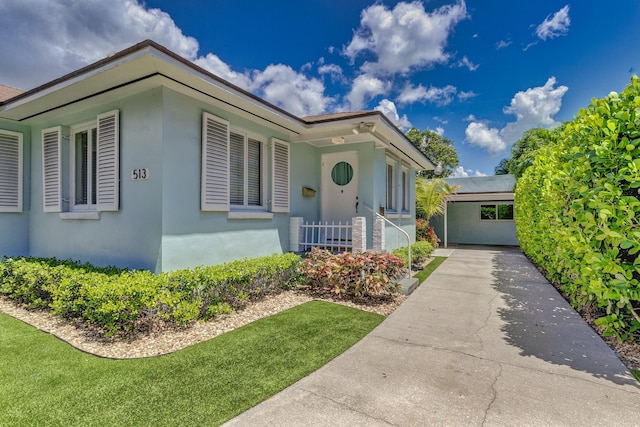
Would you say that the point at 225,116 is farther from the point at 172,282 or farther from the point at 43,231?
the point at 43,231

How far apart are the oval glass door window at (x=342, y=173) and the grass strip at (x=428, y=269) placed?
346 cm

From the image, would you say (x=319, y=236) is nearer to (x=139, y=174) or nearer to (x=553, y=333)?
(x=139, y=174)

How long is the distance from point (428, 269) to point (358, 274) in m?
4.66

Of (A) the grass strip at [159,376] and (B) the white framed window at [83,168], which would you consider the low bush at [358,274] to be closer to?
(A) the grass strip at [159,376]

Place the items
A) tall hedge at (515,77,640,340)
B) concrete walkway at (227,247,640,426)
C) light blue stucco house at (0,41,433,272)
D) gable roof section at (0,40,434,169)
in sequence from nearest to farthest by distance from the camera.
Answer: concrete walkway at (227,247,640,426) → tall hedge at (515,77,640,340) → gable roof section at (0,40,434,169) → light blue stucco house at (0,41,433,272)

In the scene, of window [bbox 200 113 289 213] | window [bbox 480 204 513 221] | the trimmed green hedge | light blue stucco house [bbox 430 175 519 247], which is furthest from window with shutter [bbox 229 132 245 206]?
window [bbox 480 204 513 221]

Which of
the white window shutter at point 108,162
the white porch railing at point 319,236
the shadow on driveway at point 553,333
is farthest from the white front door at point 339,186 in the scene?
the white window shutter at point 108,162

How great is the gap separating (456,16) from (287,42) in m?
6.32

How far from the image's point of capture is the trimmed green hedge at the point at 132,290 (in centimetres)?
387

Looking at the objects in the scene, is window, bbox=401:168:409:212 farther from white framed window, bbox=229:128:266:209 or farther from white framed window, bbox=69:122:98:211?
white framed window, bbox=69:122:98:211

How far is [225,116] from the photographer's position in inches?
242

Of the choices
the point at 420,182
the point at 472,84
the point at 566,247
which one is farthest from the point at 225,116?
the point at 472,84

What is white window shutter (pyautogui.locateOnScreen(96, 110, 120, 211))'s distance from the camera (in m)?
5.45

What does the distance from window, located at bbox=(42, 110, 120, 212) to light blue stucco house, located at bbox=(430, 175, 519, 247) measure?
1589cm
